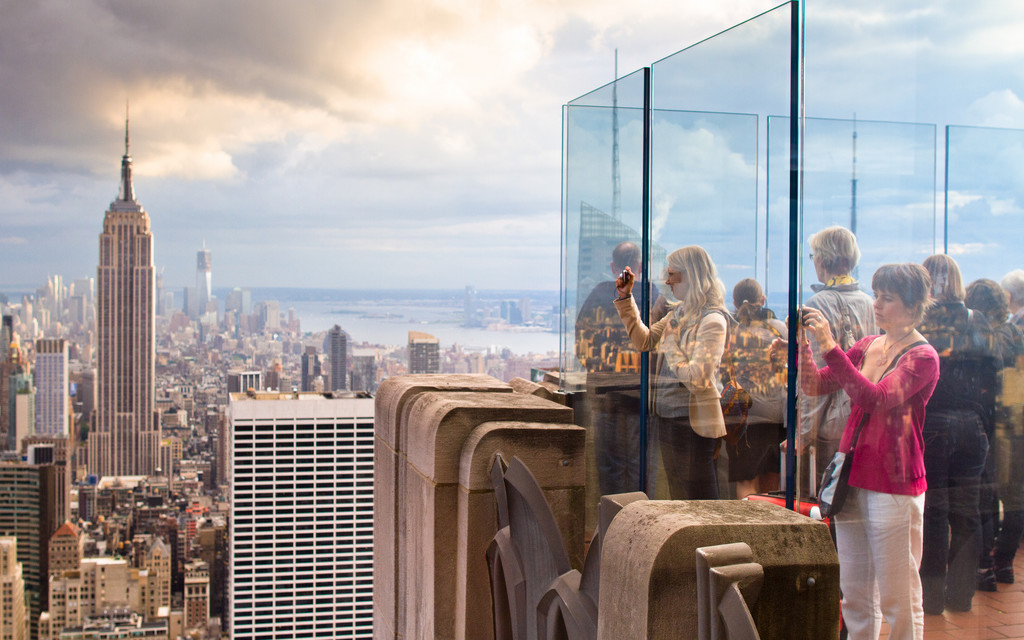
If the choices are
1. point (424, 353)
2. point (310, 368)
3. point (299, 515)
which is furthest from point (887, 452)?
point (310, 368)

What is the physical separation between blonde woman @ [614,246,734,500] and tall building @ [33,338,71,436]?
55298mm

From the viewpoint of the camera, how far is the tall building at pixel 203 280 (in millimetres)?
50094

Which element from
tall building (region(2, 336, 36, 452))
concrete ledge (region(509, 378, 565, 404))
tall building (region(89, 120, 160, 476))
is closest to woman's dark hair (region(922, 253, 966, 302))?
concrete ledge (region(509, 378, 565, 404))

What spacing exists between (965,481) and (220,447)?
46687 millimetres

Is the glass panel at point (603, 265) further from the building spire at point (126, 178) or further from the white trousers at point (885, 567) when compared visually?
the building spire at point (126, 178)

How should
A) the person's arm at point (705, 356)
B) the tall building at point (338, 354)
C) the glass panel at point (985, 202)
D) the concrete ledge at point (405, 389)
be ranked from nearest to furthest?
the glass panel at point (985, 202) → the person's arm at point (705, 356) → the concrete ledge at point (405, 389) → the tall building at point (338, 354)

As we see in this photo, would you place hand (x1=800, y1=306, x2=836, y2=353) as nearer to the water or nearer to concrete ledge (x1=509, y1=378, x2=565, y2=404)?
concrete ledge (x1=509, y1=378, x2=565, y2=404)

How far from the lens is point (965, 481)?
192 cm

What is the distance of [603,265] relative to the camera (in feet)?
10.8

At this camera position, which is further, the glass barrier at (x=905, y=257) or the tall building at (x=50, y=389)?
the tall building at (x=50, y=389)

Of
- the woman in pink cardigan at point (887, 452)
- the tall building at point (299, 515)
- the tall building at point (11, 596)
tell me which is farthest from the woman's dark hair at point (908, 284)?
the tall building at point (11, 596)

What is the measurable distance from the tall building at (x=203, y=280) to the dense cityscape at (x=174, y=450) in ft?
0.63

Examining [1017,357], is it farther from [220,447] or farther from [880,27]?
[220,447]

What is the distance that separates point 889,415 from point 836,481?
18cm
